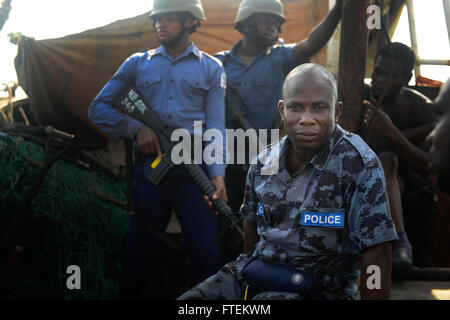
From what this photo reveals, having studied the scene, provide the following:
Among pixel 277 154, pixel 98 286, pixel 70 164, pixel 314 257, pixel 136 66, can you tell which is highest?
pixel 136 66

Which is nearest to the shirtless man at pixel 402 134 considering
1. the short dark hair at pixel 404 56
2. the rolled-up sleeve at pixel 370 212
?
the short dark hair at pixel 404 56

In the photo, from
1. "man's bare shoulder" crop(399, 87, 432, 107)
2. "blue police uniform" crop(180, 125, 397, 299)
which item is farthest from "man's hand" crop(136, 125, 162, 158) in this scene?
"man's bare shoulder" crop(399, 87, 432, 107)

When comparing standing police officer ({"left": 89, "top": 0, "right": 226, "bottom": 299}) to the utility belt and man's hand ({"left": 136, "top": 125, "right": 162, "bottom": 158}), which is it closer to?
man's hand ({"left": 136, "top": 125, "right": 162, "bottom": 158})

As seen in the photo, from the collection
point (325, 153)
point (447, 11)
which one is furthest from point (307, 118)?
point (447, 11)

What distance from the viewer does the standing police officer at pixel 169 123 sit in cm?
298

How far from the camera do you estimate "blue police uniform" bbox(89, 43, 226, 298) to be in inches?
117

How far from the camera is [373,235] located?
158cm

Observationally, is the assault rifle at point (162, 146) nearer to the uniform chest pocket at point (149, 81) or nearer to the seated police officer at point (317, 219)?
the uniform chest pocket at point (149, 81)

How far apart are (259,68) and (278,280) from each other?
7.31 ft

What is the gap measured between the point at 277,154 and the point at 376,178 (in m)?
0.40

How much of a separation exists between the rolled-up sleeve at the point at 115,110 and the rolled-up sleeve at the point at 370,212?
Result: 176cm
